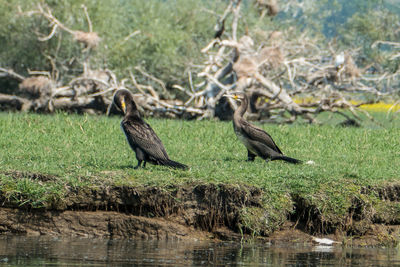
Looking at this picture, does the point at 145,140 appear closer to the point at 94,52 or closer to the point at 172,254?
the point at 172,254

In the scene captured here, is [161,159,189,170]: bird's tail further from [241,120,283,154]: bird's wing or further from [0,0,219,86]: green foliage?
[0,0,219,86]: green foliage

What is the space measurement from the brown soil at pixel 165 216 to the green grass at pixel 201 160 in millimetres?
148

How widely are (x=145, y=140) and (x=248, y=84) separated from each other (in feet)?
38.3

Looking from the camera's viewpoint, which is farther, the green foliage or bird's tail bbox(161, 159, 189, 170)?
the green foliage

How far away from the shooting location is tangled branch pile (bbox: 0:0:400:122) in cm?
2089

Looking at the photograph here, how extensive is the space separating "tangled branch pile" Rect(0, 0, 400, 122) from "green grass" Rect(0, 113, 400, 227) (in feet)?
13.2

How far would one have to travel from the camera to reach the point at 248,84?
2111 centimetres

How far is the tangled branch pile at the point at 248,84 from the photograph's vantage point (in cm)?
2089

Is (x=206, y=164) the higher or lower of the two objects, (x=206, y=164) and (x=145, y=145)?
the lower


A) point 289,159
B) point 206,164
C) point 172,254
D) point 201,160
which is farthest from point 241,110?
point 172,254

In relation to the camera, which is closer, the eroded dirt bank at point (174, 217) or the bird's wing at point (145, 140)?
the eroded dirt bank at point (174, 217)

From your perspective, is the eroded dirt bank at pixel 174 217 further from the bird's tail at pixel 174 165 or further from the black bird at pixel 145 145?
the black bird at pixel 145 145

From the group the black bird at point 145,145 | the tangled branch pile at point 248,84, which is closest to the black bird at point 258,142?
the black bird at point 145,145

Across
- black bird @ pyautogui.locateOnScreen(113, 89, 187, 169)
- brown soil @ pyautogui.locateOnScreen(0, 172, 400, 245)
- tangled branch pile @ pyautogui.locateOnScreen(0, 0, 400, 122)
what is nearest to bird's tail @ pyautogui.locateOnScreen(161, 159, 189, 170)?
black bird @ pyautogui.locateOnScreen(113, 89, 187, 169)
